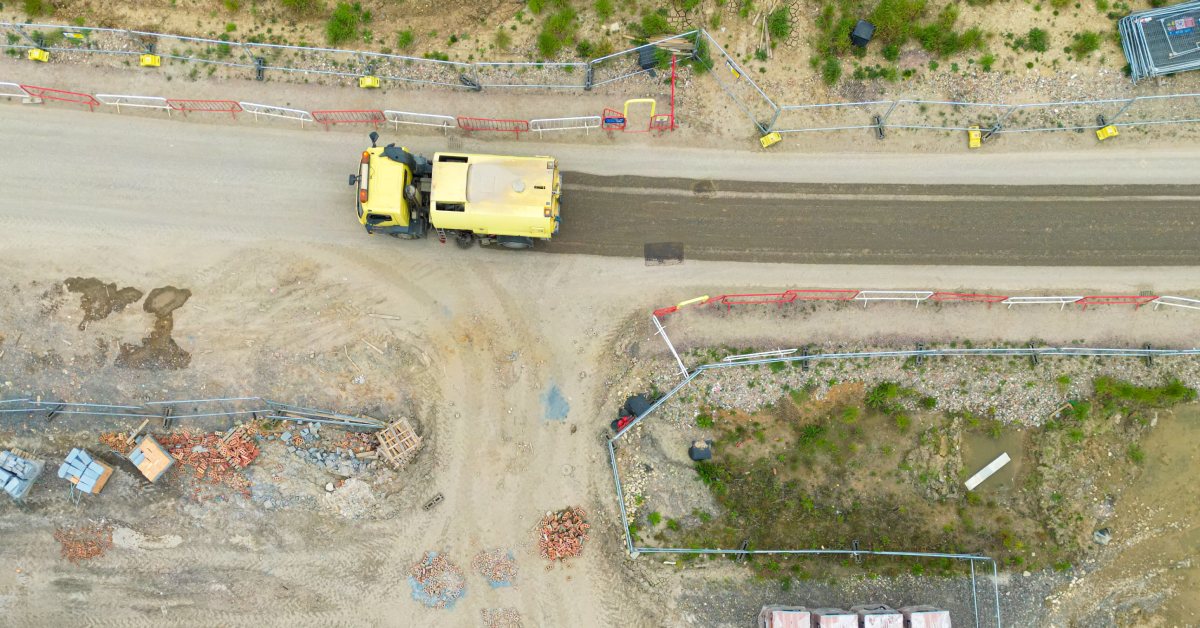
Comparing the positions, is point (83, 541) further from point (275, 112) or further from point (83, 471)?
point (275, 112)

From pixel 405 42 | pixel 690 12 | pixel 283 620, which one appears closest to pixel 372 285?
pixel 405 42

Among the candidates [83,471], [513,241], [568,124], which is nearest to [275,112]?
[513,241]

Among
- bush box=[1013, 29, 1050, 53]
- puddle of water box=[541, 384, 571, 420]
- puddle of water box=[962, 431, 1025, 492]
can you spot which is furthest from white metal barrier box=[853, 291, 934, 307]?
puddle of water box=[541, 384, 571, 420]

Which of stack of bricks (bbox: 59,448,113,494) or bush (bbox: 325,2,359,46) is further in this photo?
bush (bbox: 325,2,359,46)

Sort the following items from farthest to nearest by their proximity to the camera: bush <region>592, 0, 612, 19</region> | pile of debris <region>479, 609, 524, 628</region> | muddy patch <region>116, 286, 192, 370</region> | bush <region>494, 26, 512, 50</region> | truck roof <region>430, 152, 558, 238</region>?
bush <region>494, 26, 512, 50</region> → bush <region>592, 0, 612, 19</region> → muddy patch <region>116, 286, 192, 370</region> → pile of debris <region>479, 609, 524, 628</region> → truck roof <region>430, 152, 558, 238</region>

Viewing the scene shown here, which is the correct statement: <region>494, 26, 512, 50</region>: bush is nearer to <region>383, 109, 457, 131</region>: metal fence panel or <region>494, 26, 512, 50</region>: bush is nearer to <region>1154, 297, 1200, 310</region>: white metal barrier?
<region>383, 109, 457, 131</region>: metal fence panel

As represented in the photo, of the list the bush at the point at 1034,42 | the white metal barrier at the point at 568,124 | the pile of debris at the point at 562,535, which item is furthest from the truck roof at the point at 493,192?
the bush at the point at 1034,42

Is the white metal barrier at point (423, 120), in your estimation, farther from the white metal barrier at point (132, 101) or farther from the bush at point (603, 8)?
the white metal barrier at point (132, 101)

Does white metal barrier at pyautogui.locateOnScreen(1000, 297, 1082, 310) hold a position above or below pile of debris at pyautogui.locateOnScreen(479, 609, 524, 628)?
above
